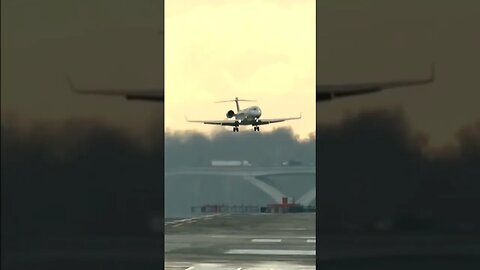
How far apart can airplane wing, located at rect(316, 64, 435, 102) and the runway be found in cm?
81

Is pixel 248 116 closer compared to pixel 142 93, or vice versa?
pixel 142 93

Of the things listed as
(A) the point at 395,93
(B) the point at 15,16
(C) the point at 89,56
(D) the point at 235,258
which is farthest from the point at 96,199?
(D) the point at 235,258

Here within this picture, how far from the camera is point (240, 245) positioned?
32.6 ft

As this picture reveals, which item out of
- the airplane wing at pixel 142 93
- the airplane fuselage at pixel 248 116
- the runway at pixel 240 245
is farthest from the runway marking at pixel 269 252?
the airplane wing at pixel 142 93

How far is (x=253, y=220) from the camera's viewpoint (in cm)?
1691

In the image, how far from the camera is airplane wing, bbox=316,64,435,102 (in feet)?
11.4

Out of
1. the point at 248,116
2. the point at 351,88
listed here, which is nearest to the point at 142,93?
the point at 351,88

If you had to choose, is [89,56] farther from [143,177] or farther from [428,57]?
[428,57]

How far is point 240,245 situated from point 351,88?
6767mm

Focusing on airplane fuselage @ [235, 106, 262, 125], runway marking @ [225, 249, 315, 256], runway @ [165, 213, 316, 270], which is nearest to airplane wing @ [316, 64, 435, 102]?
runway @ [165, 213, 316, 270]

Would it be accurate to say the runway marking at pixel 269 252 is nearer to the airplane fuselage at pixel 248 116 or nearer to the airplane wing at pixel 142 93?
the airplane fuselage at pixel 248 116

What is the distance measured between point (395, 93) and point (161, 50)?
4.31 ft

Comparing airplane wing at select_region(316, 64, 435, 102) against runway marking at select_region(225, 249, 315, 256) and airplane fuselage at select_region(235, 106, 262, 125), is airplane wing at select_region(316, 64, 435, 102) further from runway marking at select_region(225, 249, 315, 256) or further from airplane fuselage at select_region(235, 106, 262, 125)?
airplane fuselage at select_region(235, 106, 262, 125)

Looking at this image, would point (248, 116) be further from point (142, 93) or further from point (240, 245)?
point (142, 93)
